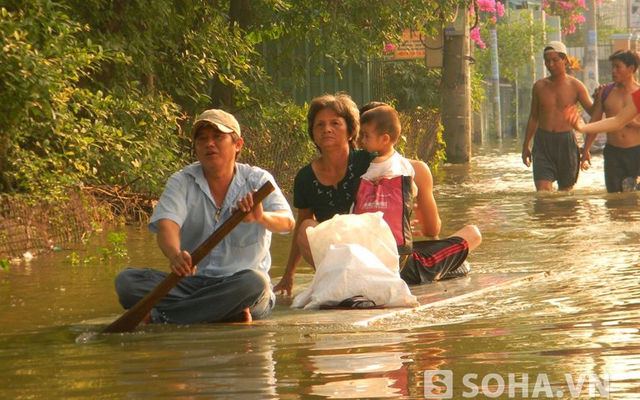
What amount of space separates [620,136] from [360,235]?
8.30 meters

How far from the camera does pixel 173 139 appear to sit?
14438 mm

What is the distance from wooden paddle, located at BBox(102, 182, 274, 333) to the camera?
694 cm

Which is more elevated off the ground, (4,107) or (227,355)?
(4,107)

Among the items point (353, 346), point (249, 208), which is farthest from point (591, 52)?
point (353, 346)

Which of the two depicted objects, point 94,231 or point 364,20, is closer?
point 94,231

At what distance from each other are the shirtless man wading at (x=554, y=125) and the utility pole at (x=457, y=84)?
7.57m

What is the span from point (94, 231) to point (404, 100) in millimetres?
13154

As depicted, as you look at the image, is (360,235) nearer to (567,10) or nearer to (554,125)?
(554,125)

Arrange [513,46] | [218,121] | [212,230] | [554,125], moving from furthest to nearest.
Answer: [513,46] → [554,125] → [212,230] → [218,121]

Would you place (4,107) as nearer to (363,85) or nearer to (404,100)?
(363,85)

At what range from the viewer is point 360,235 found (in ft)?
25.6

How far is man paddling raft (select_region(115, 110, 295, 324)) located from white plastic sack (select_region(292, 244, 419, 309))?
35cm

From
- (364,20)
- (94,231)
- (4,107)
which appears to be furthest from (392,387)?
(364,20)

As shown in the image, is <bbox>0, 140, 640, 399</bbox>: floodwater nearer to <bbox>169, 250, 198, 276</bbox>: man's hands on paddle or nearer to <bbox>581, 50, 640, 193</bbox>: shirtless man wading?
<bbox>169, 250, 198, 276</bbox>: man's hands on paddle
